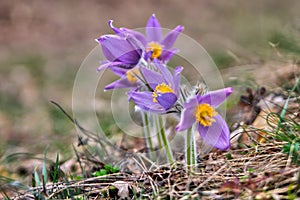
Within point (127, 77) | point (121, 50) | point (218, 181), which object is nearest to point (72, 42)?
point (127, 77)

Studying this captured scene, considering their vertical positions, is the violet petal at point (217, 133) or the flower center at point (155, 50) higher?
the flower center at point (155, 50)

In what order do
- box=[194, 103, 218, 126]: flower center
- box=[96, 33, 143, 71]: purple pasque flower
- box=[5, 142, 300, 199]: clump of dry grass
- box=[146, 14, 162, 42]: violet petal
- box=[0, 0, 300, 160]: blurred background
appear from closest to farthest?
box=[5, 142, 300, 199]: clump of dry grass, box=[194, 103, 218, 126]: flower center, box=[96, 33, 143, 71]: purple pasque flower, box=[146, 14, 162, 42]: violet petal, box=[0, 0, 300, 160]: blurred background

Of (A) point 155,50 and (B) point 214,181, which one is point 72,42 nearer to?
(A) point 155,50

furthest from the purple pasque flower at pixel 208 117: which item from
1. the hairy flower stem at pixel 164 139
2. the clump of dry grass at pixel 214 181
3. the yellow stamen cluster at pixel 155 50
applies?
the yellow stamen cluster at pixel 155 50

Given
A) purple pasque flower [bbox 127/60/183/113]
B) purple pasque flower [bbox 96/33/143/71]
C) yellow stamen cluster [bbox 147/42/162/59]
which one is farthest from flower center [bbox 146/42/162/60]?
purple pasque flower [bbox 127/60/183/113]

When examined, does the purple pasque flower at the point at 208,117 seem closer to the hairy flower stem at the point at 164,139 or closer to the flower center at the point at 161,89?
the flower center at the point at 161,89

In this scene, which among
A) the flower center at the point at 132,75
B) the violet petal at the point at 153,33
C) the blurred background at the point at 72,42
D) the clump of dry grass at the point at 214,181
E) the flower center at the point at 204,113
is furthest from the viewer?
the blurred background at the point at 72,42

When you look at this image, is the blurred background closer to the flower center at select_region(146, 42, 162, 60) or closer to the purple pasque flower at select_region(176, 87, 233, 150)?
the flower center at select_region(146, 42, 162, 60)

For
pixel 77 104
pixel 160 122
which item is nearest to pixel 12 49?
pixel 77 104
